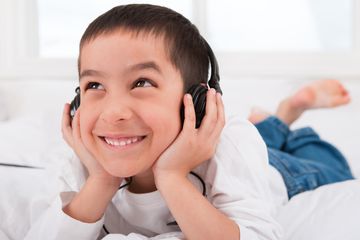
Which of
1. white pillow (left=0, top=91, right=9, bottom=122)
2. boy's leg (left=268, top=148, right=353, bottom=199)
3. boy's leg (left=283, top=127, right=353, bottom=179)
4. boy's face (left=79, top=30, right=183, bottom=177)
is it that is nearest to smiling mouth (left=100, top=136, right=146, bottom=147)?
boy's face (left=79, top=30, right=183, bottom=177)

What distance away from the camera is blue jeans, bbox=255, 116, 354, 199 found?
4.88ft

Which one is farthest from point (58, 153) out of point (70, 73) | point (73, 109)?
point (70, 73)

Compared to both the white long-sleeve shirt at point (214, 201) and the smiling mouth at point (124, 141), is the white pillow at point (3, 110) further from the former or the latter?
the smiling mouth at point (124, 141)

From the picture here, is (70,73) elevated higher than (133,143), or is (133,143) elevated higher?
(133,143)

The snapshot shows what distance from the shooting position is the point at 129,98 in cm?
90

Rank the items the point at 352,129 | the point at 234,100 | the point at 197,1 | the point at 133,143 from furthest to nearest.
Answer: the point at 197,1 → the point at 234,100 → the point at 352,129 → the point at 133,143

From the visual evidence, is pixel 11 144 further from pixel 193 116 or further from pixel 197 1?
pixel 197 1

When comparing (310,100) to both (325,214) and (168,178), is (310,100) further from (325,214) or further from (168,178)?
(168,178)

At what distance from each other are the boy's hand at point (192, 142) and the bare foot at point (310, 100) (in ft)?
2.96

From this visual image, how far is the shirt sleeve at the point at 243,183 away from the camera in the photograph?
0.96m

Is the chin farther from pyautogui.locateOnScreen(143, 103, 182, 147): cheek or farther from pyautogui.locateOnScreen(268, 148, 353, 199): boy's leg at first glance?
pyautogui.locateOnScreen(268, 148, 353, 199): boy's leg

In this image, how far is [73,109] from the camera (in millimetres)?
1063

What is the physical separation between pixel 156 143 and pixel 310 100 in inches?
40.8

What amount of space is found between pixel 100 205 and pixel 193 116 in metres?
0.24
